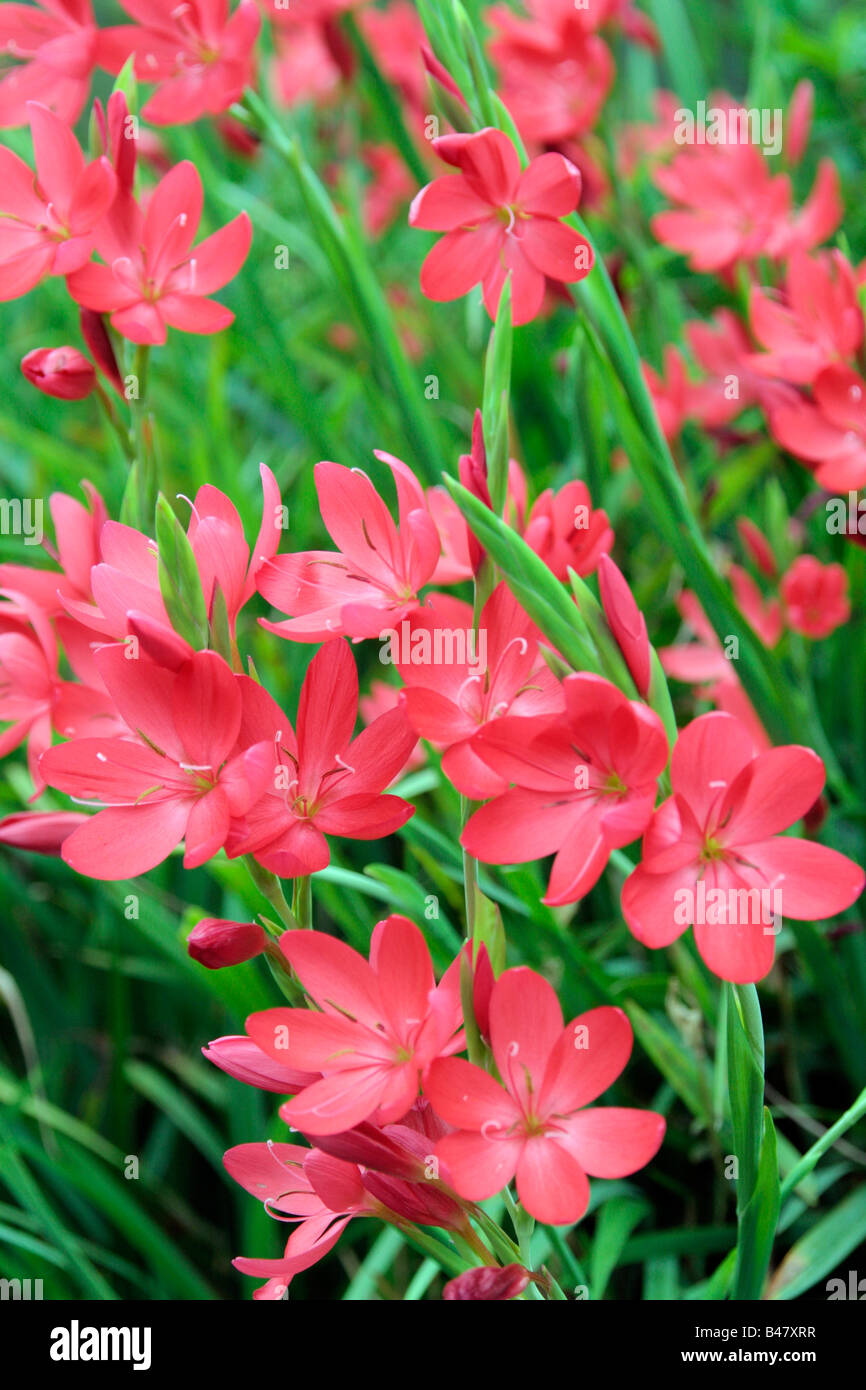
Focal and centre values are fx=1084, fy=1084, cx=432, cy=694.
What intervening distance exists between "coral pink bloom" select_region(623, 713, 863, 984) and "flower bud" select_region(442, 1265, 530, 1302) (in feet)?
0.49

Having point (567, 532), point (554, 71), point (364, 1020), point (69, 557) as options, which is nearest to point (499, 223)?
point (567, 532)

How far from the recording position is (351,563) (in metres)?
0.50

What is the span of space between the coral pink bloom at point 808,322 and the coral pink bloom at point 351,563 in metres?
0.37

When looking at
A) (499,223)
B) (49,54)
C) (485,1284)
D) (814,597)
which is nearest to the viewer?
(485,1284)

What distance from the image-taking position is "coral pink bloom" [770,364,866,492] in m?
0.70

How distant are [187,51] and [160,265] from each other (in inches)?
8.3

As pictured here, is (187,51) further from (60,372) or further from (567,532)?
(567,532)

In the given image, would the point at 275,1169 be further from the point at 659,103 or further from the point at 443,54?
the point at 659,103

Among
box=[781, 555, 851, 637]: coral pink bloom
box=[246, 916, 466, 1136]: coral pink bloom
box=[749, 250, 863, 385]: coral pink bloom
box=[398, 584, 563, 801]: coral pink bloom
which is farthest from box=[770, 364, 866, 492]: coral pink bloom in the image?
box=[246, 916, 466, 1136]: coral pink bloom

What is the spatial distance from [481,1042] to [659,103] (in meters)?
1.62

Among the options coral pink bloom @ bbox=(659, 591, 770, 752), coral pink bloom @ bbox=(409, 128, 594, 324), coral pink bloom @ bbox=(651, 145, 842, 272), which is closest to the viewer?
coral pink bloom @ bbox=(409, 128, 594, 324)

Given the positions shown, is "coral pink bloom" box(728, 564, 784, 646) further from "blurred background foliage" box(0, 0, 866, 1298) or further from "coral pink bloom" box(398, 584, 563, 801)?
"coral pink bloom" box(398, 584, 563, 801)

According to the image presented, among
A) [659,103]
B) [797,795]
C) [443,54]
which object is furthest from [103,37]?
[659,103]

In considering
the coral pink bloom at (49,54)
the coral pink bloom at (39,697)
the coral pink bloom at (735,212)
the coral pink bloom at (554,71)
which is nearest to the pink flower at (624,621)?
the coral pink bloom at (39,697)
